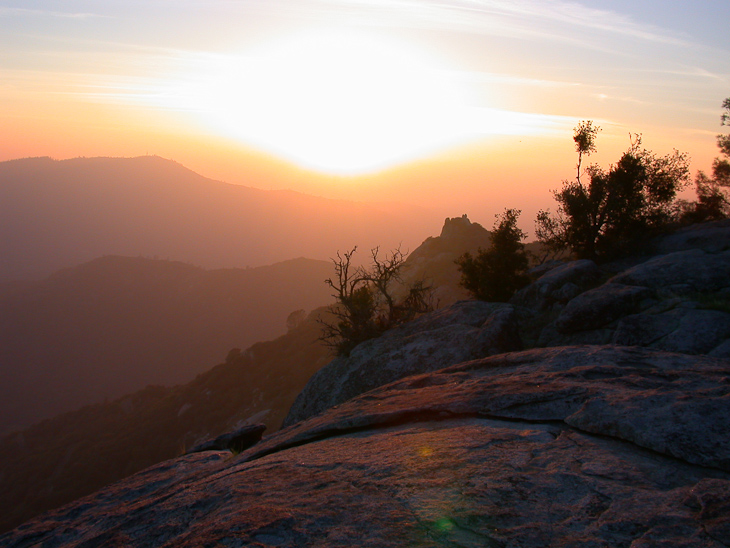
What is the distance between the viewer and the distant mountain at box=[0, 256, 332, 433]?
9219 cm

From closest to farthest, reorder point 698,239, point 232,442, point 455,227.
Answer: point 232,442 → point 698,239 → point 455,227

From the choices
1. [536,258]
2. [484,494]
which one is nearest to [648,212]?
[536,258]

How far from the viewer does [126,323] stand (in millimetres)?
113188

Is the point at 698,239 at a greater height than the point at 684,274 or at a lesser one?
greater

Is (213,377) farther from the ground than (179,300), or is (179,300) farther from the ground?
(179,300)

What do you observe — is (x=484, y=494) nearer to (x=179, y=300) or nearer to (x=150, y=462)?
(x=150, y=462)

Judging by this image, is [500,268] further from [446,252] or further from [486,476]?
[446,252]

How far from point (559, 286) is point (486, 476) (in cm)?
1413

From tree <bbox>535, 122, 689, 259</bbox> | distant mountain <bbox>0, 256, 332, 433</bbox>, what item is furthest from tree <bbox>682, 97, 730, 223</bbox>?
distant mountain <bbox>0, 256, 332, 433</bbox>

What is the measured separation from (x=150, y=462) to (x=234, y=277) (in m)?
84.7

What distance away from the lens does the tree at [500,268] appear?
23.1 meters

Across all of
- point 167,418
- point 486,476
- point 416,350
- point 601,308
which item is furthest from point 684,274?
point 167,418

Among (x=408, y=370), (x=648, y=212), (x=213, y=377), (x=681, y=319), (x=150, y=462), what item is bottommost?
(x=150, y=462)

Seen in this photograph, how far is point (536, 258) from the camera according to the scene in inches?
1120
